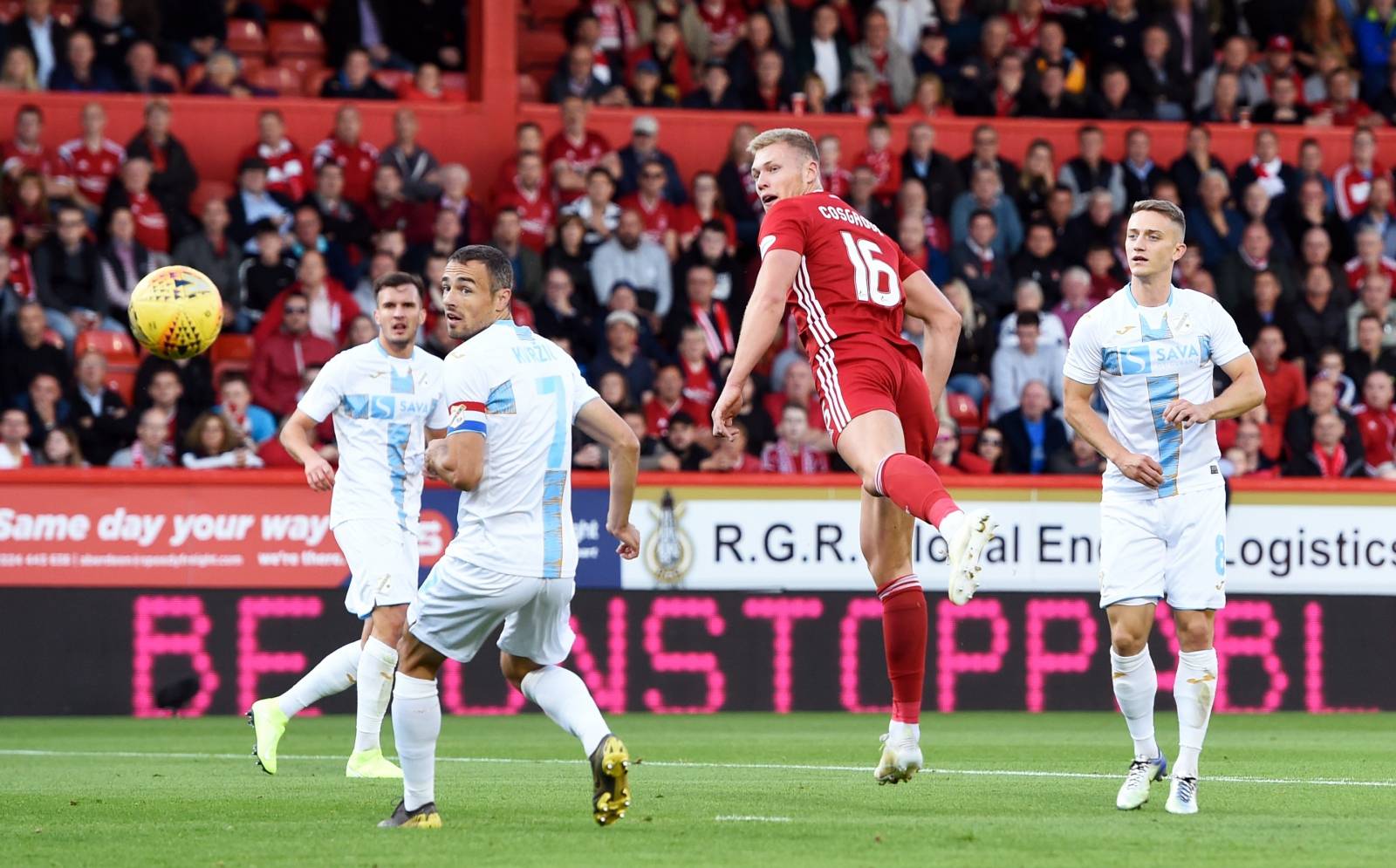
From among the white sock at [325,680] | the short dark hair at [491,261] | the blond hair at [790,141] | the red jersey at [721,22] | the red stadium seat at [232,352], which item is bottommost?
the white sock at [325,680]

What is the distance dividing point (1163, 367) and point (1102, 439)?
1.26ft

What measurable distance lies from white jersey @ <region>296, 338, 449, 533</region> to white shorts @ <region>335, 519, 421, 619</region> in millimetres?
65

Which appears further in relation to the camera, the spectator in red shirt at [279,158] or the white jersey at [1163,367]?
the spectator in red shirt at [279,158]

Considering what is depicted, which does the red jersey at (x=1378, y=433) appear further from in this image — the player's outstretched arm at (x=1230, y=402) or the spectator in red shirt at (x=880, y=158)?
the player's outstretched arm at (x=1230, y=402)

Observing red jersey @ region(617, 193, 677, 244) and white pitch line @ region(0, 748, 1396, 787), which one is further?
red jersey @ region(617, 193, 677, 244)

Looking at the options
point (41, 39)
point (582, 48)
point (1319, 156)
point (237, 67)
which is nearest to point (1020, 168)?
point (1319, 156)

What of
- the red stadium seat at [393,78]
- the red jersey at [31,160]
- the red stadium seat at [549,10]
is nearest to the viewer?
the red jersey at [31,160]

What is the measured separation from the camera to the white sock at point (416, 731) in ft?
25.6

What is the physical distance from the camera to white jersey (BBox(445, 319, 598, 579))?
7.68m

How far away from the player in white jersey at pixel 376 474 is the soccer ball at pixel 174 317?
648mm

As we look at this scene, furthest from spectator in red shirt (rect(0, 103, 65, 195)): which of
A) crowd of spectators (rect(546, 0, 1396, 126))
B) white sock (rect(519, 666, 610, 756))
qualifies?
white sock (rect(519, 666, 610, 756))

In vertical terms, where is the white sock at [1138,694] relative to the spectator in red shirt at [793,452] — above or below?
below

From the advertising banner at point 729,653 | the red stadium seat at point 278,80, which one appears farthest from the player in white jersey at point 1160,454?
the red stadium seat at point 278,80

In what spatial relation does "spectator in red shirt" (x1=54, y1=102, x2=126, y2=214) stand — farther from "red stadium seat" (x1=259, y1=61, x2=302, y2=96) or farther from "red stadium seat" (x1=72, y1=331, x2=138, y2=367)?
"red stadium seat" (x1=259, y1=61, x2=302, y2=96)
